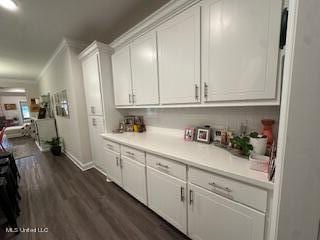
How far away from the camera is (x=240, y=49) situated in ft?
3.70

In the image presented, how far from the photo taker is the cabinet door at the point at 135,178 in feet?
5.86

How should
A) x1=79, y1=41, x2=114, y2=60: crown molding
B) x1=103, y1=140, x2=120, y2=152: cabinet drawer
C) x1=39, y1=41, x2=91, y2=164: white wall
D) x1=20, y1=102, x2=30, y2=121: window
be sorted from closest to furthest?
1. x1=103, y1=140, x2=120, y2=152: cabinet drawer
2. x1=79, y1=41, x2=114, y2=60: crown molding
3. x1=39, y1=41, x2=91, y2=164: white wall
4. x1=20, y1=102, x2=30, y2=121: window

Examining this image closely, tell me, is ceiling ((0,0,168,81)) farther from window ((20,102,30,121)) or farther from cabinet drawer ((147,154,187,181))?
window ((20,102,30,121))

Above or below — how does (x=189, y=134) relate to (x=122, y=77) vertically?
below

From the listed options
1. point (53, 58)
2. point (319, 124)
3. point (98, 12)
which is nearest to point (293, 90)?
point (319, 124)

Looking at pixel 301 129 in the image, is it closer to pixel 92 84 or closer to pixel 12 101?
pixel 92 84

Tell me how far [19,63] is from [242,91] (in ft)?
18.2

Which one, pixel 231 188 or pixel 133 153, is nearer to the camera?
pixel 231 188

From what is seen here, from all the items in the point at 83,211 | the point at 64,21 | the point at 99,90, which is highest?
the point at 64,21

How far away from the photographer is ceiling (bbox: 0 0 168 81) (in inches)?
71.6

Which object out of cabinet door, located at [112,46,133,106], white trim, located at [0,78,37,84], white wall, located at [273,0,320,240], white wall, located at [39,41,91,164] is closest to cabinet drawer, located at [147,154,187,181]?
white wall, located at [273,0,320,240]

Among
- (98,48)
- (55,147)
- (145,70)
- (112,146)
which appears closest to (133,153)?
(112,146)

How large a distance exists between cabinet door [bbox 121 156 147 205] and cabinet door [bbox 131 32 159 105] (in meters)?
0.83

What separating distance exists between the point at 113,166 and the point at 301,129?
2272mm
